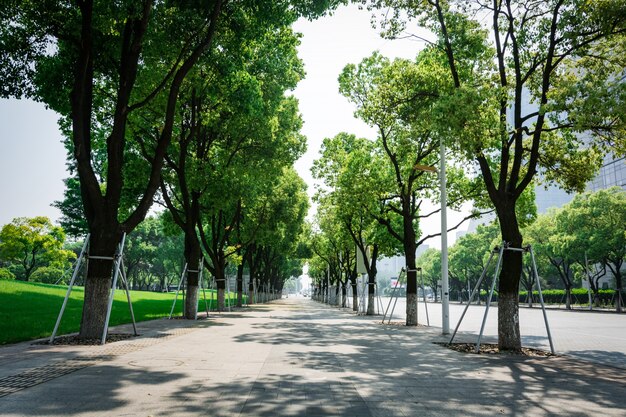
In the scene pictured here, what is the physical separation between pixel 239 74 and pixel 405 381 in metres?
11.9

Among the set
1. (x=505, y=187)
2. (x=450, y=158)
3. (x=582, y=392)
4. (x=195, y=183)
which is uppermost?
(x=450, y=158)

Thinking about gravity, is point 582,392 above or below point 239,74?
below

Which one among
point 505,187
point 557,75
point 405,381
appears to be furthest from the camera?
point 557,75

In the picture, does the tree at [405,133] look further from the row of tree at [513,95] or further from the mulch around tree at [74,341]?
the mulch around tree at [74,341]

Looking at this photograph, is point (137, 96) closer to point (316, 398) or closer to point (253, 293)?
point (316, 398)

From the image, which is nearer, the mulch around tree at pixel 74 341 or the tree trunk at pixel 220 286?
the mulch around tree at pixel 74 341

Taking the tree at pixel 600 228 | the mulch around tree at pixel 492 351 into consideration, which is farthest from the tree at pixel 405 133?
the tree at pixel 600 228

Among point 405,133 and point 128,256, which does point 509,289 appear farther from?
point 128,256

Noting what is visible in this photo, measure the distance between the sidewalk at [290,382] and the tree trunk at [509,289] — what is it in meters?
1.12

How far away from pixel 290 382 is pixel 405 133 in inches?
551

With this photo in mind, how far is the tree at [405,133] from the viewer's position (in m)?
16.6

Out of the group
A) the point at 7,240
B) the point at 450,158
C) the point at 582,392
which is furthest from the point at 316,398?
the point at 7,240

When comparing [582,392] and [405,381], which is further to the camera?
[405,381]

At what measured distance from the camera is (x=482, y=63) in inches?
580
